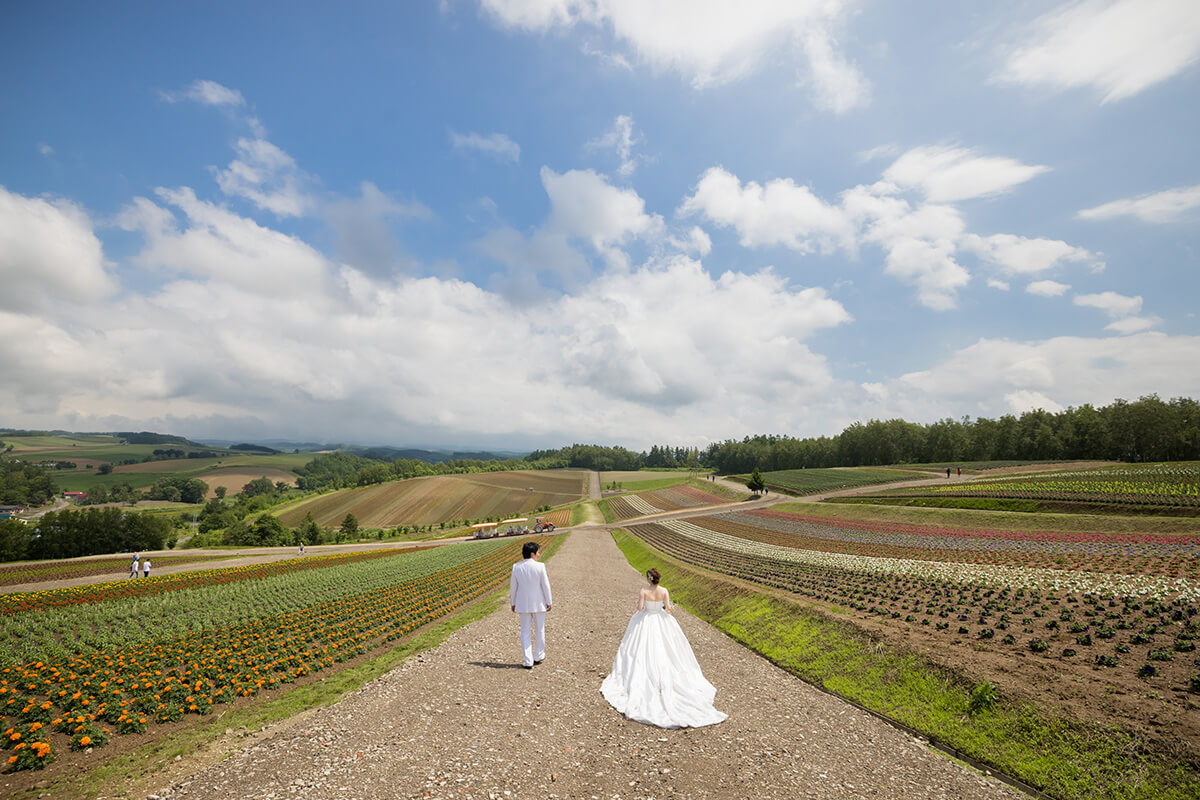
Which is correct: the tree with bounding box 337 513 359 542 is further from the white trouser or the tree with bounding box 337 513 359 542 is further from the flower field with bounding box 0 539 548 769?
the white trouser

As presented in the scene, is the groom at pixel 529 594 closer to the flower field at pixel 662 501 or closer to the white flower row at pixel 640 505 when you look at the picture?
the flower field at pixel 662 501

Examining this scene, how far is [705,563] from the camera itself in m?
32.8

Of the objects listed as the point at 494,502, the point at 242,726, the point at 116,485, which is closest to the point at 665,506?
the point at 494,502

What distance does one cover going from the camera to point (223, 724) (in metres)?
9.16

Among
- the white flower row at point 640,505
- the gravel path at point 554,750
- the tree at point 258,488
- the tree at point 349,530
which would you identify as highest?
the gravel path at point 554,750

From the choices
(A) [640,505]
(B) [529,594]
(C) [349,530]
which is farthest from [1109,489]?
(C) [349,530]

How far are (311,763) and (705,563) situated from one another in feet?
95.1

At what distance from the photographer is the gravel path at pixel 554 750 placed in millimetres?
6934

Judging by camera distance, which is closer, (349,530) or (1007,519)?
(1007,519)

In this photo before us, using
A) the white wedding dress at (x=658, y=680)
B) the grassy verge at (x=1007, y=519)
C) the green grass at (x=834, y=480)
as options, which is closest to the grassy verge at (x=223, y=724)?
the white wedding dress at (x=658, y=680)

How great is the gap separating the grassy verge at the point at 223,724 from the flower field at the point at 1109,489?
51.4 m

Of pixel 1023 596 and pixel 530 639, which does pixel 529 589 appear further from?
pixel 1023 596

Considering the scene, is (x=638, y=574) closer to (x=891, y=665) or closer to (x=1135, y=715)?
(x=891, y=665)

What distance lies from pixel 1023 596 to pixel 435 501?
337 ft
